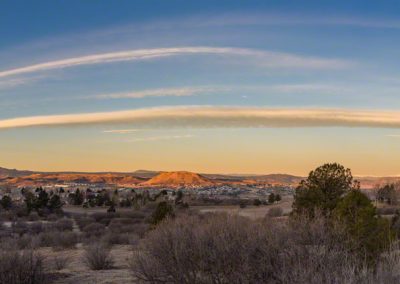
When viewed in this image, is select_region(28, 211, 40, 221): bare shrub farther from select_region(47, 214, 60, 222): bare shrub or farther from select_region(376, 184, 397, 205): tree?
select_region(376, 184, 397, 205): tree

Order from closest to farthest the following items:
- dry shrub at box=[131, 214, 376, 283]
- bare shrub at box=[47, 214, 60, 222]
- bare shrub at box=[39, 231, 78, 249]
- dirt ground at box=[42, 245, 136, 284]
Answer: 1. dry shrub at box=[131, 214, 376, 283]
2. dirt ground at box=[42, 245, 136, 284]
3. bare shrub at box=[39, 231, 78, 249]
4. bare shrub at box=[47, 214, 60, 222]

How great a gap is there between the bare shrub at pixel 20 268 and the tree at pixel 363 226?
9.07 meters

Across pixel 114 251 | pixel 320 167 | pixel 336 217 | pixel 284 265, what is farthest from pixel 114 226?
pixel 284 265

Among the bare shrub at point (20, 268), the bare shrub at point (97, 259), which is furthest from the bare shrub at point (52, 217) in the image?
the bare shrub at point (20, 268)

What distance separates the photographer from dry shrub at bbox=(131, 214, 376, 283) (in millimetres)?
13766

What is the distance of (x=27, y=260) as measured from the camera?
17.0 meters

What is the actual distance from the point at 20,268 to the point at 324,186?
14388 mm

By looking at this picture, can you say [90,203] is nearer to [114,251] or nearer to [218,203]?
[218,203]

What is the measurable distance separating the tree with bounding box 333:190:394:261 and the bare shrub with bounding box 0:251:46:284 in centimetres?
907

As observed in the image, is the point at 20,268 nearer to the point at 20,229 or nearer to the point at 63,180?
the point at 20,229

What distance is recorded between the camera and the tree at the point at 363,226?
1577cm

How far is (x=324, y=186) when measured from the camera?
85.3ft

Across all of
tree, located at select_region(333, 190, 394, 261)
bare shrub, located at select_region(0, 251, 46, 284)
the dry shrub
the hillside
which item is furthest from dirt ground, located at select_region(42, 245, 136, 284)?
the hillside

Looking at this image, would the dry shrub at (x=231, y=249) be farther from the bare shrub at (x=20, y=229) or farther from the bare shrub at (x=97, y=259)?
the bare shrub at (x=20, y=229)
